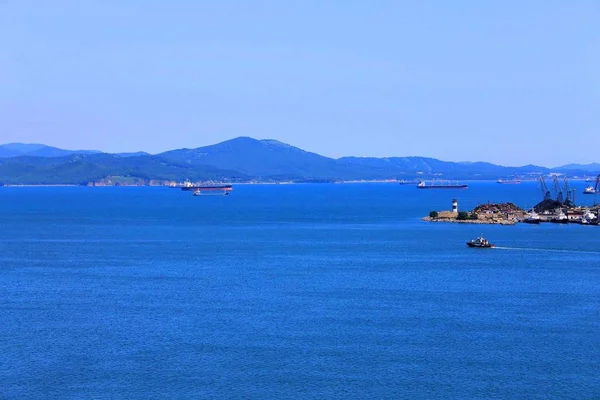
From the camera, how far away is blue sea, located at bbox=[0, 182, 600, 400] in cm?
2183

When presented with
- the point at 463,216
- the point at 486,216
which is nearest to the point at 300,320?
the point at 463,216

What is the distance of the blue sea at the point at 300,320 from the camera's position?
21.8m

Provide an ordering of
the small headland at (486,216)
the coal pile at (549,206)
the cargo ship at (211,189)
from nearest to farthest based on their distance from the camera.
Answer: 1. the small headland at (486,216)
2. the coal pile at (549,206)
3. the cargo ship at (211,189)

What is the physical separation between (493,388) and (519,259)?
24712 mm

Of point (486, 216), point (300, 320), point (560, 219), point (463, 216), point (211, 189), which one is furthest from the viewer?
point (211, 189)

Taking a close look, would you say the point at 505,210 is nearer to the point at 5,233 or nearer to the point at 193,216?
the point at 193,216

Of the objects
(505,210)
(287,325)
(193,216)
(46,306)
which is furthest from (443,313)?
(193,216)

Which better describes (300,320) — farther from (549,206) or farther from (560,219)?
(549,206)

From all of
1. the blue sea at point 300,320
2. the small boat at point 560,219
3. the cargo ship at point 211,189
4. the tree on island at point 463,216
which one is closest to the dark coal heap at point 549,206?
the small boat at point 560,219

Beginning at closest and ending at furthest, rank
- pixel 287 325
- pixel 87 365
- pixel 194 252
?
pixel 87 365 < pixel 287 325 < pixel 194 252

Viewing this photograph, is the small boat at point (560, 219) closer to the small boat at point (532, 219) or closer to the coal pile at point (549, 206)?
the small boat at point (532, 219)

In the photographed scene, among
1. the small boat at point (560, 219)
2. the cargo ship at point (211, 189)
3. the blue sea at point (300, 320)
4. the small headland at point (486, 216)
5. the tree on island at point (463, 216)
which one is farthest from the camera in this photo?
the cargo ship at point (211, 189)

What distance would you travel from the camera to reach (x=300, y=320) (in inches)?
1128

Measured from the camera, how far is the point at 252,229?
66.4 metres
